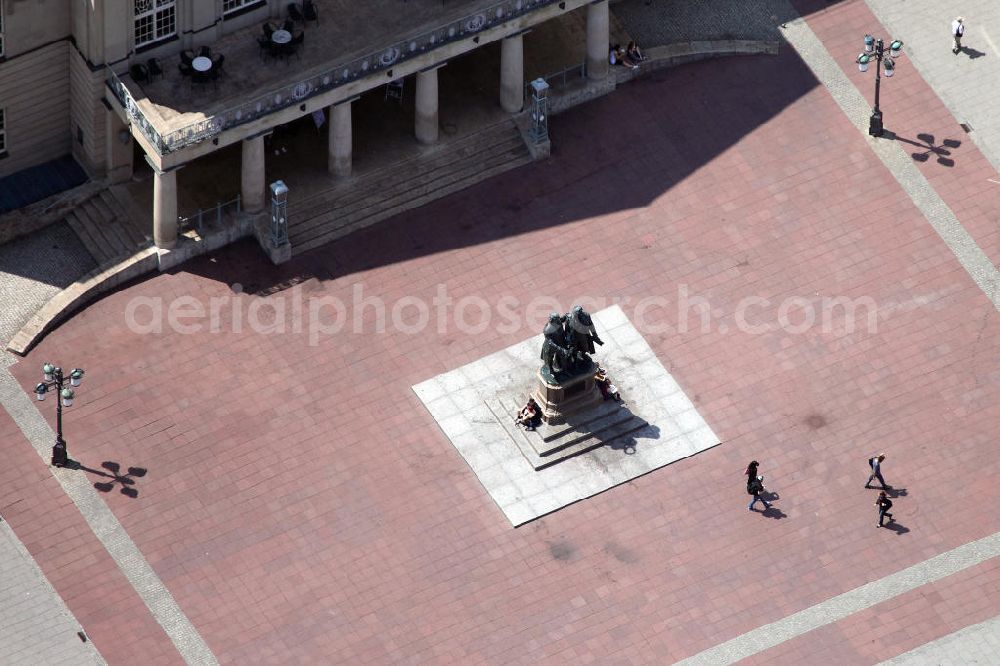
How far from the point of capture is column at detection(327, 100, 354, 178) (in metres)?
133

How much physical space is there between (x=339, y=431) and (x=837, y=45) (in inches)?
1236

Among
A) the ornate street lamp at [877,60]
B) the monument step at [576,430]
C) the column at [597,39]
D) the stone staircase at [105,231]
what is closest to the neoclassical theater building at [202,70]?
the stone staircase at [105,231]

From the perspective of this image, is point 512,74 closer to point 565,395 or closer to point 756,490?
point 565,395

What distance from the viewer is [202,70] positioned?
129625 millimetres

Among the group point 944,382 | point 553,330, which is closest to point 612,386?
point 553,330

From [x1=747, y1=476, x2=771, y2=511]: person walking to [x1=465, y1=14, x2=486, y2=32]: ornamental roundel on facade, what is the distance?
2341cm

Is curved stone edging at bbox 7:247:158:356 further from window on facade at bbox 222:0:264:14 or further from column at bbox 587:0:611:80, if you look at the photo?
column at bbox 587:0:611:80

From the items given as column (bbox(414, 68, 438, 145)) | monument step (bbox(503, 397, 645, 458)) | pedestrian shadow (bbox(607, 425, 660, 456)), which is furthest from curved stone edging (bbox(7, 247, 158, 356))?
pedestrian shadow (bbox(607, 425, 660, 456))

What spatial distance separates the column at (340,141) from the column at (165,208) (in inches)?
293

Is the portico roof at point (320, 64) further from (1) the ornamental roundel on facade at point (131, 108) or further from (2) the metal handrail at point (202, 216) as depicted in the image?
(2) the metal handrail at point (202, 216)

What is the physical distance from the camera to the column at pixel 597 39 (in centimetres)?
13812

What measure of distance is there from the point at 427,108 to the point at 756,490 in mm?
23458


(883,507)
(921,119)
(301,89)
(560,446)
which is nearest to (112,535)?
(560,446)

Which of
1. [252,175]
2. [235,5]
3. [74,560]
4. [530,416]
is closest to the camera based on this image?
[74,560]
